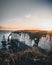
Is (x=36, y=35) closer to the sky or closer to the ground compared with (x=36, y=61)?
closer to the sky

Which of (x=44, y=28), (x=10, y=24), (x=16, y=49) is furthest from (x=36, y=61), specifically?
(x=10, y=24)

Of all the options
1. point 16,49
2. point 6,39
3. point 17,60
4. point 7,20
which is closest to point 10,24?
point 7,20

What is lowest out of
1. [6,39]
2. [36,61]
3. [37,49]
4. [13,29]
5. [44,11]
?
[36,61]

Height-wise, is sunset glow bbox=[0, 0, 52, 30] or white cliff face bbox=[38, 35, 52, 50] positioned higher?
sunset glow bbox=[0, 0, 52, 30]

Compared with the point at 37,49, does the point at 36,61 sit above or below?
below

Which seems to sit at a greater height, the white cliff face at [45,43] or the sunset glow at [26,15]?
the sunset glow at [26,15]

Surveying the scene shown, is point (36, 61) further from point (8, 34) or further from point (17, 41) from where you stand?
point (8, 34)

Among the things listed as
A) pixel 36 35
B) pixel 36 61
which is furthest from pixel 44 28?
pixel 36 61

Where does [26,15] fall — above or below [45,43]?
above

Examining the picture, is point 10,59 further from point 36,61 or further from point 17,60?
point 36,61
